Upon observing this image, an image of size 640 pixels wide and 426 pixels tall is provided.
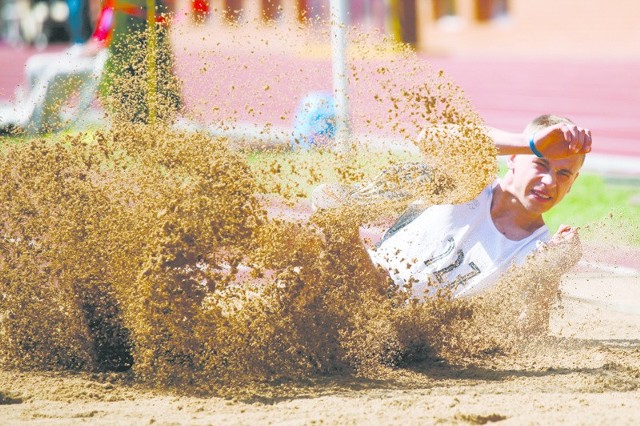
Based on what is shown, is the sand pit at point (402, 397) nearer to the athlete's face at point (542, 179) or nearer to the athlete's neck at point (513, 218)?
the athlete's neck at point (513, 218)

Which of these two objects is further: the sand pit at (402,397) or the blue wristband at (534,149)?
the blue wristband at (534,149)

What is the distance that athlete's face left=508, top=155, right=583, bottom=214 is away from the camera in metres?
4.17

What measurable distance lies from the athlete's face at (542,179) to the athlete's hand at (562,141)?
0.26 meters

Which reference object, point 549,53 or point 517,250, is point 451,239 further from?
point 549,53

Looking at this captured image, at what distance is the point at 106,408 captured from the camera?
3.39 m

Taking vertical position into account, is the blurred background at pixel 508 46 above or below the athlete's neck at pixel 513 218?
below

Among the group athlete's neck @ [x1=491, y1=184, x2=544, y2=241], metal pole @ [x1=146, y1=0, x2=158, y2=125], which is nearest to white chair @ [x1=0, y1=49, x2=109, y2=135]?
metal pole @ [x1=146, y1=0, x2=158, y2=125]

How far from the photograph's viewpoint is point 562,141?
12.7ft

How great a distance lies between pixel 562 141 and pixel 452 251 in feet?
2.21

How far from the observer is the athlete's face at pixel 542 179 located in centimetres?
417

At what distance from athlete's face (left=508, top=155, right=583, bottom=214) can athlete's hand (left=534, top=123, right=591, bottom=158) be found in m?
0.26

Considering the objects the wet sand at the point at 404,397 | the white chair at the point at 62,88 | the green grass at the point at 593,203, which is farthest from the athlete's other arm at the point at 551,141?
the green grass at the point at 593,203

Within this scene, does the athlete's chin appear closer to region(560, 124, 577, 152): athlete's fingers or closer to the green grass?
region(560, 124, 577, 152): athlete's fingers

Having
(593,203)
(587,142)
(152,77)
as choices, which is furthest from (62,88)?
(587,142)
